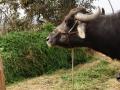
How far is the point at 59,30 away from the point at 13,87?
425cm

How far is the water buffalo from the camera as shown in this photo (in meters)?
6.33

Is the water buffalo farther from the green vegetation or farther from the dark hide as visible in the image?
the green vegetation

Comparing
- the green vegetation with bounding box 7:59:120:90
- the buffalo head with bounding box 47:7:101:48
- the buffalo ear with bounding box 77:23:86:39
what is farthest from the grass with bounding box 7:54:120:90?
the buffalo ear with bounding box 77:23:86:39

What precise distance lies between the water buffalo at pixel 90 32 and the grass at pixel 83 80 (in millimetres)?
3244

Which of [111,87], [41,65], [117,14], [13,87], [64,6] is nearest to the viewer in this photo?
[117,14]

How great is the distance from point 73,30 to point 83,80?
3.95m

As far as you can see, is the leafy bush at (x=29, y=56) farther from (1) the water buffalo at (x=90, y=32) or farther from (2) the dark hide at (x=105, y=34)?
(2) the dark hide at (x=105, y=34)

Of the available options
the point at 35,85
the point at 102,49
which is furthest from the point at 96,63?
the point at 102,49

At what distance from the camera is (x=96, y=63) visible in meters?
12.2

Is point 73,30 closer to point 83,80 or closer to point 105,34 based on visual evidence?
point 105,34

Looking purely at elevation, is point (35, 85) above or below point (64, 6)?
below

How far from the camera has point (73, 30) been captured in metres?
6.50

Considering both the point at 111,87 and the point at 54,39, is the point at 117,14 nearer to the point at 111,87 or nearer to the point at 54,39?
the point at 54,39

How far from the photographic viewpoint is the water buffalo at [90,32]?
20.8ft
